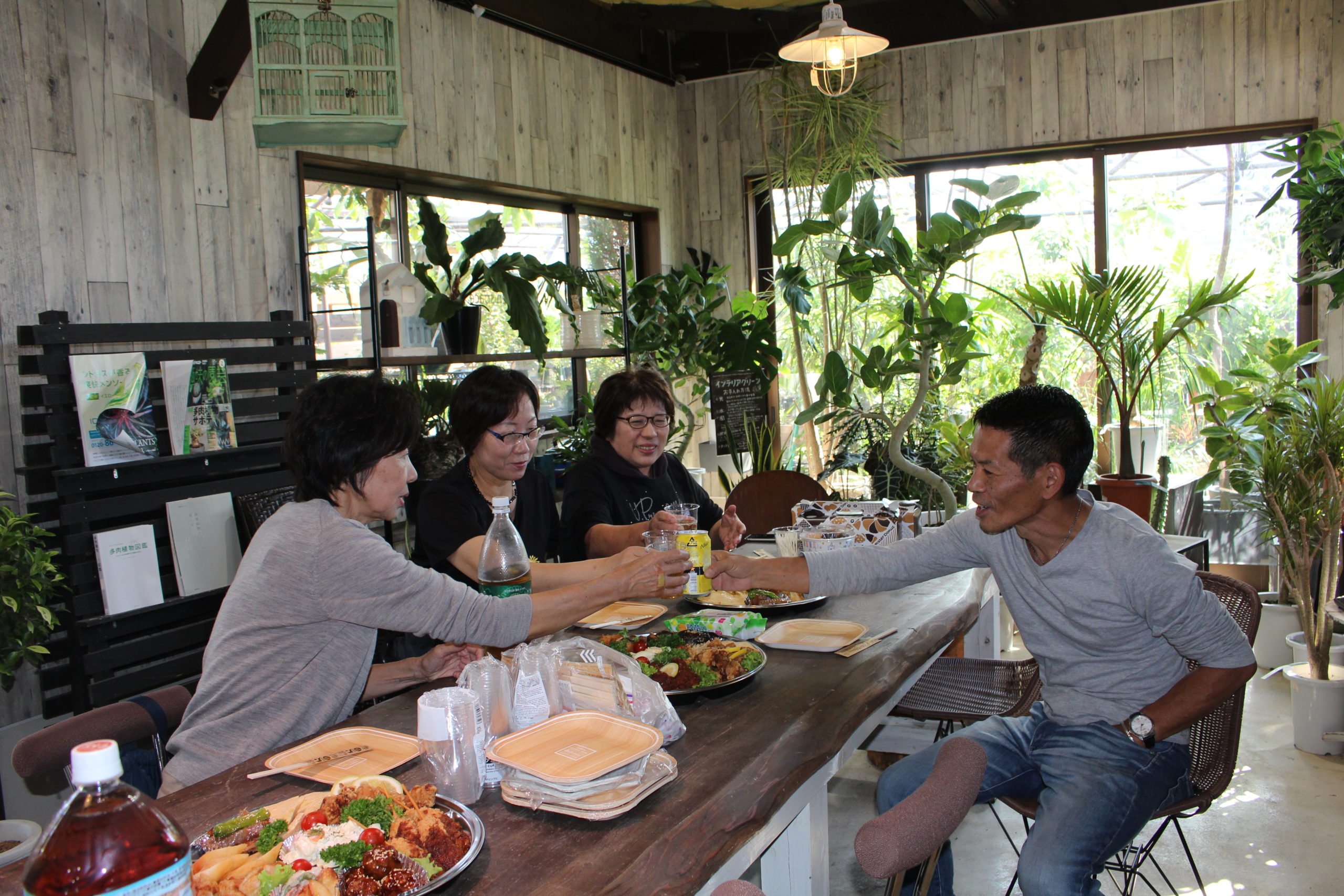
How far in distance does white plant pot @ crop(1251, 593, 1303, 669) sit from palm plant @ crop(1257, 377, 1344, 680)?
0.83 ft

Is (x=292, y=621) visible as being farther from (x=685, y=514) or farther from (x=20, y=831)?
(x=20, y=831)

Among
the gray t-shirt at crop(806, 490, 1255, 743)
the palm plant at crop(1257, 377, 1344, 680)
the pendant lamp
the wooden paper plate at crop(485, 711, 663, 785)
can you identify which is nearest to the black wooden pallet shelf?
→ the wooden paper plate at crop(485, 711, 663, 785)

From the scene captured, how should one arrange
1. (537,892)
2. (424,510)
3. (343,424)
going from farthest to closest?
(424,510) < (343,424) < (537,892)

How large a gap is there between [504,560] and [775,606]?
66 centimetres

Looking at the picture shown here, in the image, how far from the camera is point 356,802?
1.25 meters

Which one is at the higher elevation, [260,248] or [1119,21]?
[1119,21]

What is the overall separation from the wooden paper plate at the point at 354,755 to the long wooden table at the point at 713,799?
22 mm

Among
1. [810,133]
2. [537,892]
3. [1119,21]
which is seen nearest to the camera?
[537,892]

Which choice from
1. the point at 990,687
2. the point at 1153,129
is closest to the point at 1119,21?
the point at 1153,129

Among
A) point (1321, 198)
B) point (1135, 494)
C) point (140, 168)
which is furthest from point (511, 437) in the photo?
point (1321, 198)

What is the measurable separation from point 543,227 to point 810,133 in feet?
5.26

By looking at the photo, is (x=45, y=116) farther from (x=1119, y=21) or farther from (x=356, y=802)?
(x=1119, y=21)

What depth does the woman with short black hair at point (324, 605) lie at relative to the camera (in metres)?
1.78

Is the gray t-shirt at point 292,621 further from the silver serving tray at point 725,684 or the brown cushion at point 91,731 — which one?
the silver serving tray at point 725,684
